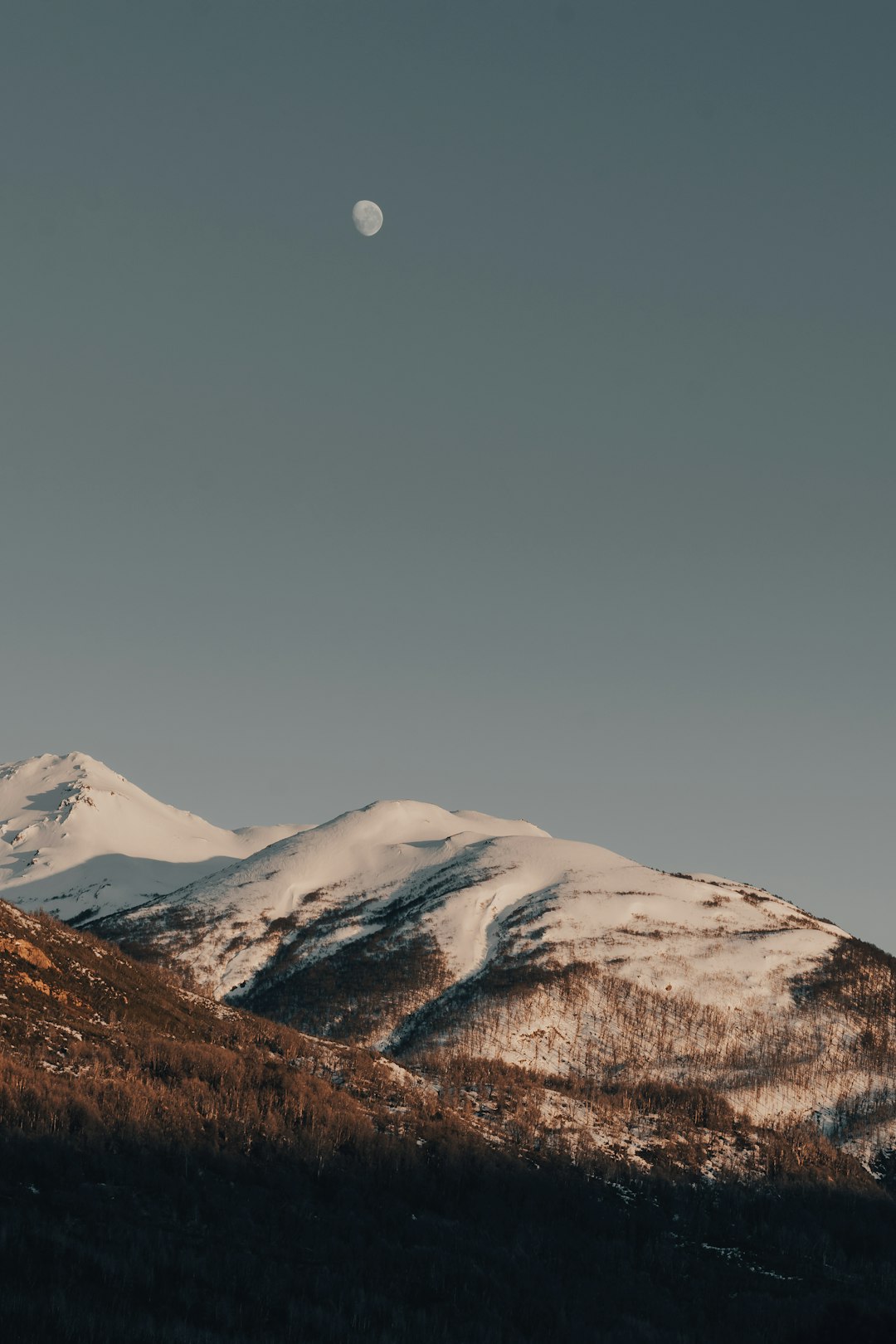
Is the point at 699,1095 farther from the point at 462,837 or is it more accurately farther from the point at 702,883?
the point at 462,837

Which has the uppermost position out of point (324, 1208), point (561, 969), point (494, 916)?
point (494, 916)

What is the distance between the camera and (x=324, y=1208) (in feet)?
123

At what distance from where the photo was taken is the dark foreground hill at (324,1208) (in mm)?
25859

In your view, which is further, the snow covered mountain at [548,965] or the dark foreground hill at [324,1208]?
the snow covered mountain at [548,965]

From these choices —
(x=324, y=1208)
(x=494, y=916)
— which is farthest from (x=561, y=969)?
(x=324, y=1208)

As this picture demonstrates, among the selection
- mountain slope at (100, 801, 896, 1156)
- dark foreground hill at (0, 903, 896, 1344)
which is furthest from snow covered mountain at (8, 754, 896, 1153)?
dark foreground hill at (0, 903, 896, 1344)

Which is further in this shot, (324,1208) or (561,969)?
(561,969)

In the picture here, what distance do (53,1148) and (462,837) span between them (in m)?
141

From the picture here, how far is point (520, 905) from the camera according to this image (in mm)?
137125

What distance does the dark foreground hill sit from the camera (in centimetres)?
2586

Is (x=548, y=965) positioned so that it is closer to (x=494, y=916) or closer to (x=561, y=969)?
(x=561, y=969)

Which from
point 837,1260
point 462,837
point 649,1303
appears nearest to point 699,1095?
point 837,1260

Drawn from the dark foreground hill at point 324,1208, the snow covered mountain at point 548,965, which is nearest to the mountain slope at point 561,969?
the snow covered mountain at point 548,965

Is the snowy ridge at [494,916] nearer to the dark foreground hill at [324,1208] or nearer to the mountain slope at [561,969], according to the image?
the mountain slope at [561,969]
